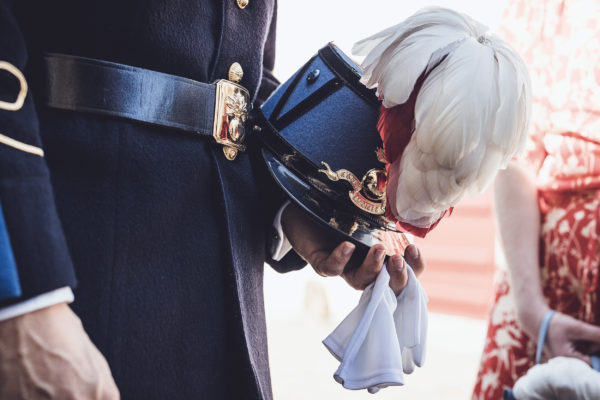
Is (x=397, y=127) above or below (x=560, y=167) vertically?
above

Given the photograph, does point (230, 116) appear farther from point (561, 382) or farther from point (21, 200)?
point (561, 382)


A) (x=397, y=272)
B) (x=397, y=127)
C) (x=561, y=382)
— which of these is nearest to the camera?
(x=397, y=127)

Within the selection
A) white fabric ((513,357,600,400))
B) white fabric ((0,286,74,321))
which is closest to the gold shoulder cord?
white fabric ((0,286,74,321))

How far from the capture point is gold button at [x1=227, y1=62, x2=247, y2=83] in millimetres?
850

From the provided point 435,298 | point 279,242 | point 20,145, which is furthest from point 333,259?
point 435,298

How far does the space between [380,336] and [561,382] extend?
47cm

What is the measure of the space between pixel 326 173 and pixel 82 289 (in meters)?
0.39

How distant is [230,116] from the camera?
836mm

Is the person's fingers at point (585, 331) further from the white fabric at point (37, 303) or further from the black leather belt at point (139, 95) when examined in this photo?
the white fabric at point (37, 303)

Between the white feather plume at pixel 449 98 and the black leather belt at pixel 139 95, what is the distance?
224mm

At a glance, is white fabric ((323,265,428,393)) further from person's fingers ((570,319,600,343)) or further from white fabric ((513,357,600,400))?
person's fingers ((570,319,600,343))

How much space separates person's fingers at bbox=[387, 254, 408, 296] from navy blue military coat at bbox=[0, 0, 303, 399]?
253mm

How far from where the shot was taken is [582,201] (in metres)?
1.32

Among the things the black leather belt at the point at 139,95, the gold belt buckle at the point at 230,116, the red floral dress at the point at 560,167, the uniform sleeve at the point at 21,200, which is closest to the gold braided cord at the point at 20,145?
the uniform sleeve at the point at 21,200
